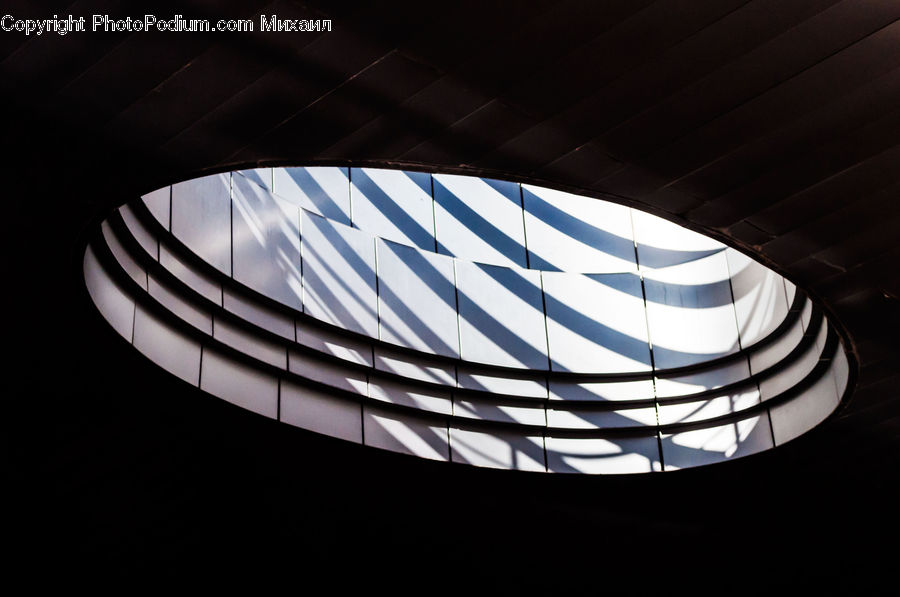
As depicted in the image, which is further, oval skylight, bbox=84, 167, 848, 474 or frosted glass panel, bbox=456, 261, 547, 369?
frosted glass panel, bbox=456, 261, 547, 369

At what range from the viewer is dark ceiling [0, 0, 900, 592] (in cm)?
733

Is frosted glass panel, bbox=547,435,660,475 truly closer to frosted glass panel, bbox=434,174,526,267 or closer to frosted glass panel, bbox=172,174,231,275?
frosted glass panel, bbox=434,174,526,267

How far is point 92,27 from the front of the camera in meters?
7.07

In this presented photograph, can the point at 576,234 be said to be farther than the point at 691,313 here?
Yes

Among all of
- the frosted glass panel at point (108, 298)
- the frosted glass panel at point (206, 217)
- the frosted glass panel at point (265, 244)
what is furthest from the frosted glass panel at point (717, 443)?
the frosted glass panel at point (108, 298)

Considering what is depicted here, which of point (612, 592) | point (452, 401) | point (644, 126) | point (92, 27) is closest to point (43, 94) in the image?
point (92, 27)

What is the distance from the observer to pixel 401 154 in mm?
8469

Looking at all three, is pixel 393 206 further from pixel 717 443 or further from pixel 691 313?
pixel 717 443

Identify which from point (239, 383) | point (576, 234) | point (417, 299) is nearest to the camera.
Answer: point (239, 383)

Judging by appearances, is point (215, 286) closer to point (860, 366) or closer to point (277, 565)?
point (277, 565)

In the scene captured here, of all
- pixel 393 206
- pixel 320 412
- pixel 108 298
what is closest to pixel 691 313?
pixel 393 206
